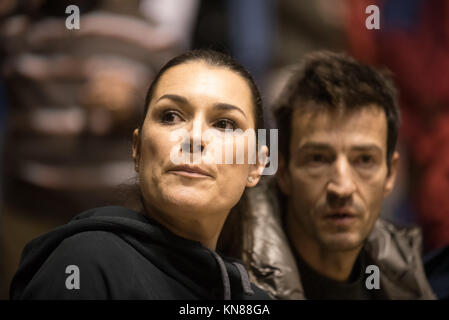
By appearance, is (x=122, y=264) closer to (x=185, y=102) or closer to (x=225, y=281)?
(x=225, y=281)

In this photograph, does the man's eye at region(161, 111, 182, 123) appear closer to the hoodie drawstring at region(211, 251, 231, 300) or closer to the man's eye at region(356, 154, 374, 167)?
the hoodie drawstring at region(211, 251, 231, 300)

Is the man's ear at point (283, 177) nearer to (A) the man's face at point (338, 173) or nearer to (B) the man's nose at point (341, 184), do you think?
(A) the man's face at point (338, 173)

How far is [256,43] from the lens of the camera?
68.9 inches

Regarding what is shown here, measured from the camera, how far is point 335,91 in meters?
1.32

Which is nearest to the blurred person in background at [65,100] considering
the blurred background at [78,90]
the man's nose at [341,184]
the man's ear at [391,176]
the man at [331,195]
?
the blurred background at [78,90]

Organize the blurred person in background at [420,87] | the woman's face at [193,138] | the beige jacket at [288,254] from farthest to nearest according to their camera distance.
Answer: the blurred person in background at [420,87]
the beige jacket at [288,254]
the woman's face at [193,138]

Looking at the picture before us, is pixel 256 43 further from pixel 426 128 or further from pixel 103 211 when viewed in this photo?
pixel 103 211

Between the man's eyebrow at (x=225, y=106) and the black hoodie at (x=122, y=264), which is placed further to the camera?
the man's eyebrow at (x=225, y=106)

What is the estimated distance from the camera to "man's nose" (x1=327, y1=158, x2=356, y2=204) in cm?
123

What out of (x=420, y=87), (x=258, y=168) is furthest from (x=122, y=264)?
(x=420, y=87)

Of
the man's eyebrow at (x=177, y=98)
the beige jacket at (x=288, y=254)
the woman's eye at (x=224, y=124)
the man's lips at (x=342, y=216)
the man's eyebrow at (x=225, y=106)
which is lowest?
the beige jacket at (x=288, y=254)

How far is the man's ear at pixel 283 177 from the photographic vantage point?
54.1 inches

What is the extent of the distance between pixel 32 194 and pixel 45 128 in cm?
19

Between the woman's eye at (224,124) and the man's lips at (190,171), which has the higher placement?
the woman's eye at (224,124)
